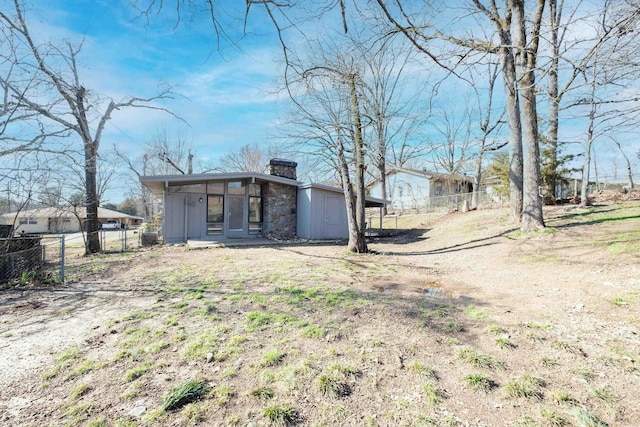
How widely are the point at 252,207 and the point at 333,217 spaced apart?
3.69m

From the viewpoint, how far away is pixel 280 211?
13688mm

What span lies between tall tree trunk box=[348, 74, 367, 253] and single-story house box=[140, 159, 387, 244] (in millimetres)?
3226

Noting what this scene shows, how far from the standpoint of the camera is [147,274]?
6.64 metres

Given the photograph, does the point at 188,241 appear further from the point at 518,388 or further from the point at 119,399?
the point at 518,388

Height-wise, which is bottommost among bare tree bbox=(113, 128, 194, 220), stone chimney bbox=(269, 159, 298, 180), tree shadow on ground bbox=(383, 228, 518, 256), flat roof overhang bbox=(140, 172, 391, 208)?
tree shadow on ground bbox=(383, 228, 518, 256)

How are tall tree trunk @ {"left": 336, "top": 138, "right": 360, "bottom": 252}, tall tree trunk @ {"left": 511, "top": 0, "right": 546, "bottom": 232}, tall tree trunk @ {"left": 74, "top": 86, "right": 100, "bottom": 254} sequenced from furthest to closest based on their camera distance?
tall tree trunk @ {"left": 74, "top": 86, "right": 100, "bottom": 254}
tall tree trunk @ {"left": 336, "top": 138, "right": 360, "bottom": 252}
tall tree trunk @ {"left": 511, "top": 0, "right": 546, "bottom": 232}

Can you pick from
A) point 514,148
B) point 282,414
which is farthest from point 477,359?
point 514,148

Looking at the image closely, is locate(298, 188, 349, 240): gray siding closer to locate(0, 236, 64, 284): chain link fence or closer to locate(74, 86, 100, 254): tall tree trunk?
locate(74, 86, 100, 254): tall tree trunk

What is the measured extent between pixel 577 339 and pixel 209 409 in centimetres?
345

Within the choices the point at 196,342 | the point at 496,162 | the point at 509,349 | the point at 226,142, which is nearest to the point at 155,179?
the point at 196,342

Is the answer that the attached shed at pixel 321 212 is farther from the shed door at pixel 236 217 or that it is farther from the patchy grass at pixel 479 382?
the patchy grass at pixel 479 382

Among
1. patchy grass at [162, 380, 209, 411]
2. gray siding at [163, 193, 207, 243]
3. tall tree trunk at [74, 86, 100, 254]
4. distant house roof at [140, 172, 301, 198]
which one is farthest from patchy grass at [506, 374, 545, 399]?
tall tree trunk at [74, 86, 100, 254]

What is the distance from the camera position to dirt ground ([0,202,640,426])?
84.1 inches

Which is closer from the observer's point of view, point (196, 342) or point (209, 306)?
point (196, 342)
